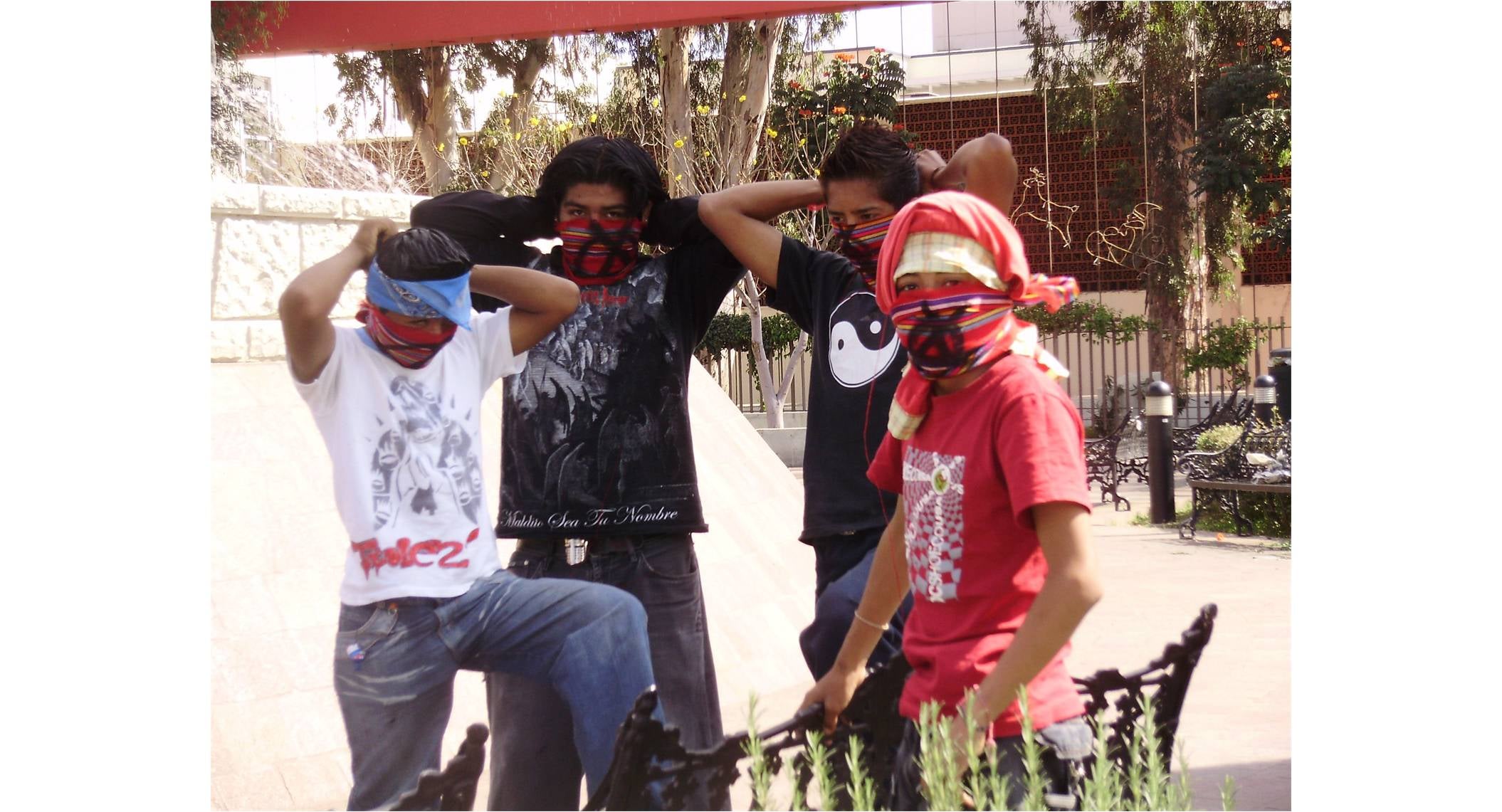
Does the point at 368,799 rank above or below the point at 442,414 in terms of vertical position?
below

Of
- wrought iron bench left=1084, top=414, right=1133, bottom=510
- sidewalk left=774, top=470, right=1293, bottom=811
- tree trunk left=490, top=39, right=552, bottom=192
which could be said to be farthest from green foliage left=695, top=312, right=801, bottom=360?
sidewalk left=774, top=470, right=1293, bottom=811

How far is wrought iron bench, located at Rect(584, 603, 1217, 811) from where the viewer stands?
2.22 m

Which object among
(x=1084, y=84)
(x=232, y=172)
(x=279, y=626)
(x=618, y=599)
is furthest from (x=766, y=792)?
(x=1084, y=84)

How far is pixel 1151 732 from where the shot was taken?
2.07 metres

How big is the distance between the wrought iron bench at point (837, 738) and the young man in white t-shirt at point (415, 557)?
0.56 feet

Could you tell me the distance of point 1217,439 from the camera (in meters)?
9.45

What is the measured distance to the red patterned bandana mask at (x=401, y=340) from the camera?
2393 mm

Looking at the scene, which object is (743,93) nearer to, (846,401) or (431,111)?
(431,111)

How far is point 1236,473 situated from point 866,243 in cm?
679

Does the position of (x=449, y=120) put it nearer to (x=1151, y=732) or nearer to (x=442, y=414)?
(x=442, y=414)

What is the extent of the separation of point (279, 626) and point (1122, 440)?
10.1 meters

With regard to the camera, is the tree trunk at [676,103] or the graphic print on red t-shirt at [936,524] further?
the tree trunk at [676,103]

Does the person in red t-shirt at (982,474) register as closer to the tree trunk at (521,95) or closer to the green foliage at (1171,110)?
the tree trunk at (521,95)

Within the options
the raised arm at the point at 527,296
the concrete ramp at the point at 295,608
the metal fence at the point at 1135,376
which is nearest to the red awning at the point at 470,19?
the concrete ramp at the point at 295,608
